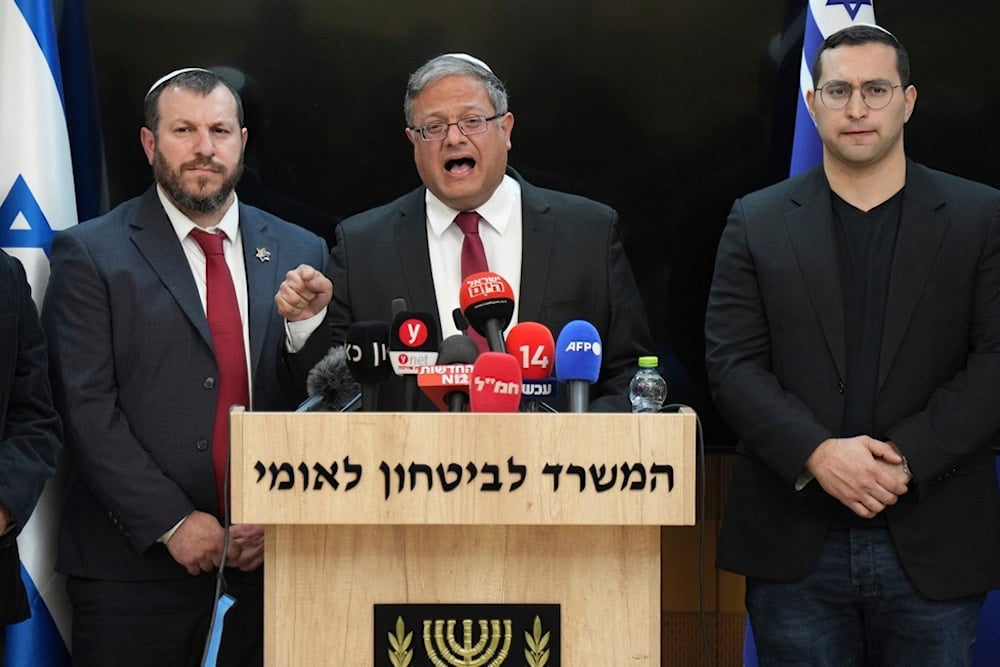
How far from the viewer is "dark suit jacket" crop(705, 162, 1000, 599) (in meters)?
2.65

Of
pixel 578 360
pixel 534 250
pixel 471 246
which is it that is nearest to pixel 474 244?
pixel 471 246

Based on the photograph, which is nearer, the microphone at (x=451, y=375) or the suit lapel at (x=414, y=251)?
the microphone at (x=451, y=375)

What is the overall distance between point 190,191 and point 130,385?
491mm

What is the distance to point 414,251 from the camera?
9.91 ft

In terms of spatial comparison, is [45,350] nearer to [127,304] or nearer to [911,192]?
[127,304]

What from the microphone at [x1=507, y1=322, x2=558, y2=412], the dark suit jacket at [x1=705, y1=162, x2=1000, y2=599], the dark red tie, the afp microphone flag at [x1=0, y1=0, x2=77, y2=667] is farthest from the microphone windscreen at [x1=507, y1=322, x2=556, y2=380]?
the afp microphone flag at [x1=0, y1=0, x2=77, y2=667]

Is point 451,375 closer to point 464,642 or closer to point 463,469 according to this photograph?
point 463,469

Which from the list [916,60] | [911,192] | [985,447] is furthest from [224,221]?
[916,60]

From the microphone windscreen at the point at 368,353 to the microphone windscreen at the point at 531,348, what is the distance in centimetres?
22

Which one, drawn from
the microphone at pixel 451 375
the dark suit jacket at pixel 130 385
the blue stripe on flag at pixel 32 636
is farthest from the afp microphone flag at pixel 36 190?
the microphone at pixel 451 375

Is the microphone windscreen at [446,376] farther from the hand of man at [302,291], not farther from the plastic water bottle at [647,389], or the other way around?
the hand of man at [302,291]

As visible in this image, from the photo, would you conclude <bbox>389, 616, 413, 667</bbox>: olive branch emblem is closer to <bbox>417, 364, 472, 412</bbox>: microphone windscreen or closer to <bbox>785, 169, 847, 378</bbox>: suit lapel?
<bbox>417, 364, 472, 412</bbox>: microphone windscreen

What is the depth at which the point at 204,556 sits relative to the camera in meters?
2.88

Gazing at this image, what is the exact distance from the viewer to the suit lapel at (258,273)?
10.2 ft
